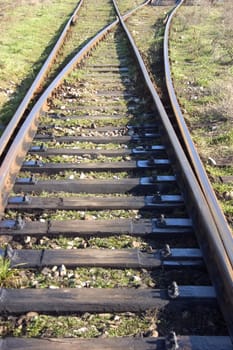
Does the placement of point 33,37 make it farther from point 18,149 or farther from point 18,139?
point 18,149

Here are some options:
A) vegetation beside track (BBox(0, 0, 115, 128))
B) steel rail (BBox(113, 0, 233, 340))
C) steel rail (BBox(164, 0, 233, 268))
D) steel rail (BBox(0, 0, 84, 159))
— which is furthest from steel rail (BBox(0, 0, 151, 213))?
steel rail (BBox(164, 0, 233, 268))

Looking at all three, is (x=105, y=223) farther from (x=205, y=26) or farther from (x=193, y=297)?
(x=205, y=26)

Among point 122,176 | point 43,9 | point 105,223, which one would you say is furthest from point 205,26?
point 105,223

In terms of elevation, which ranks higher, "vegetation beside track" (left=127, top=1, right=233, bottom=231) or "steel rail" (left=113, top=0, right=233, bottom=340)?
"vegetation beside track" (left=127, top=1, right=233, bottom=231)

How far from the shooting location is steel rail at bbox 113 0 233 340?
2.96 m

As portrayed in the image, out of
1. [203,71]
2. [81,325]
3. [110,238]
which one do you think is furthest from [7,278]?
[203,71]

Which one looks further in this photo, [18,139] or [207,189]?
[18,139]

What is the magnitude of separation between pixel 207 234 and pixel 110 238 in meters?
0.76

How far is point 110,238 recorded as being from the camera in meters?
3.81

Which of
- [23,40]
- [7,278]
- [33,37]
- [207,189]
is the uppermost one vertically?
[33,37]

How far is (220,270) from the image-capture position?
3.11 meters

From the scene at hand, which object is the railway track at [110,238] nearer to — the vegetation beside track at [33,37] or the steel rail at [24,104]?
the steel rail at [24,104]

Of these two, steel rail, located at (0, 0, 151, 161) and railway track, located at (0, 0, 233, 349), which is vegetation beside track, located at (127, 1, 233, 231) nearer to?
railway track, located at (0, 0, 233, 349)

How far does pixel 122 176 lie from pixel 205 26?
12.0 meters
